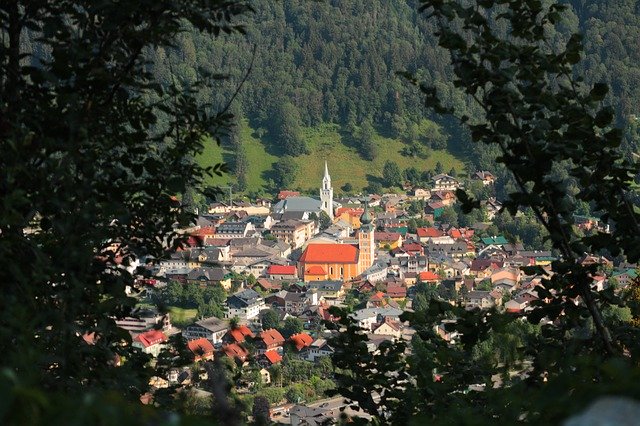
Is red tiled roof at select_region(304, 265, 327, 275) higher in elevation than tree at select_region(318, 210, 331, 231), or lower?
lower

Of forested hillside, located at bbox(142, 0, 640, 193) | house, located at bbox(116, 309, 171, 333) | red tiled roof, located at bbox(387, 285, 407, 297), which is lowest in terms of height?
house, located at bbox(116, 309, 171, 333)

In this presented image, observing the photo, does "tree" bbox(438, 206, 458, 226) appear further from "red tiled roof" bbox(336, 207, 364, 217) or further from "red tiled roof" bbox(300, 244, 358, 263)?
"red tiled roof" bbox(300, 244, 358, 263)

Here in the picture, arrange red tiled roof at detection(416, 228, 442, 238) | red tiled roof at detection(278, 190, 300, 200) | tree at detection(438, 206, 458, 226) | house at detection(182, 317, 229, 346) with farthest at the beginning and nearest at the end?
1. red tiled roof at detection(278, 190, 300, 200)
2. tree at detection(438, 206, 458, 226)
3. red tiled roof at detection(416, 228, 442, 238)
4. house at detection(182, 317, 229, 346)

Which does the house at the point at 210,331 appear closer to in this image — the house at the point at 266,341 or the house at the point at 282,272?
the house at the point at 266,341

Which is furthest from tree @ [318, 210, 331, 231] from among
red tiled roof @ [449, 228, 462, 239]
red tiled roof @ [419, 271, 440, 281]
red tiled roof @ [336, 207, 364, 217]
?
red tiled roof @ [419, 271, 440, 281]

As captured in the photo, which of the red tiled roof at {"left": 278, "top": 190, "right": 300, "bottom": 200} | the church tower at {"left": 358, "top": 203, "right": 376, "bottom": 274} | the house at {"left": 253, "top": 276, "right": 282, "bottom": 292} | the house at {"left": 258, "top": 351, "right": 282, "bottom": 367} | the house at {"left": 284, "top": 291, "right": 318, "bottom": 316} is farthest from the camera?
the red tiled roof at {"left": 278, "top": 190, "right": 300, "bottom": 200}

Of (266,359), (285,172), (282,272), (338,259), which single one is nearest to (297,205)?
(285,172)

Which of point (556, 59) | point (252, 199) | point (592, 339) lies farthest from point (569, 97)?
point (252, 199)
